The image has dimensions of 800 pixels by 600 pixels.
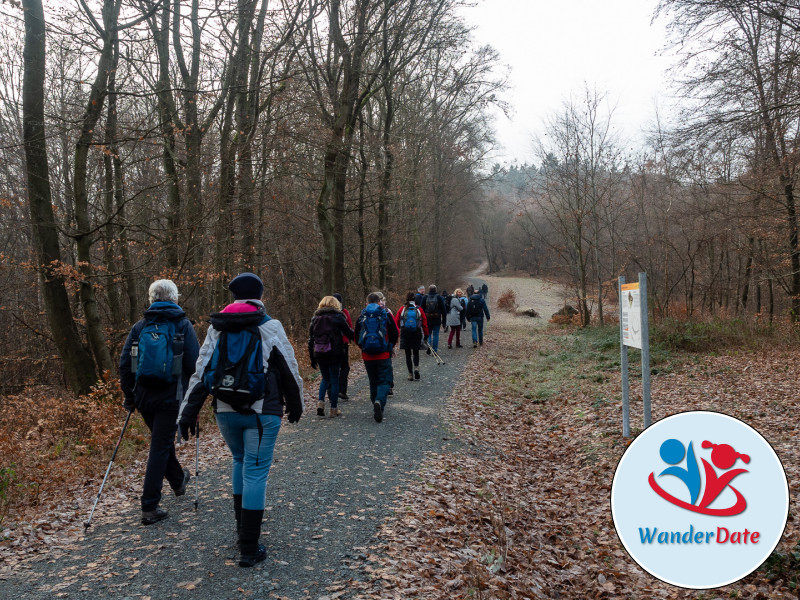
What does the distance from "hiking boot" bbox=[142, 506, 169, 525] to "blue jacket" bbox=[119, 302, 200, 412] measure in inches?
36.6

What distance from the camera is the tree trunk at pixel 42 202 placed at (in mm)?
10203

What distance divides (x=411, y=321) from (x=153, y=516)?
7.84m

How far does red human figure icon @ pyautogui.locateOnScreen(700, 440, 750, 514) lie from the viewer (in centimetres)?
386

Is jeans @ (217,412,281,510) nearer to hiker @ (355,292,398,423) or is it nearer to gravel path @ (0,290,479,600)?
gravel path @ (0,290,479,600)

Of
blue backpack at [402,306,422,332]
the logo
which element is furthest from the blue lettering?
blue backpack at [402,306,422,332]

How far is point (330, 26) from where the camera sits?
17.2m

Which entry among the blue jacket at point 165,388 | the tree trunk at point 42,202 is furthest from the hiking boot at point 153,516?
the tree trunk at point 42,202

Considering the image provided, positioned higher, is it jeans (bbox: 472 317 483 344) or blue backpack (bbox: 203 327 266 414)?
blue backpack (bbox: 203 327 266 414)

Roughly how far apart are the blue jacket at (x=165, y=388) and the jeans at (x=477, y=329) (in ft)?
48.9

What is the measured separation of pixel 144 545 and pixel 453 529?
2.76m

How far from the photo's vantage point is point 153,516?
5.04m

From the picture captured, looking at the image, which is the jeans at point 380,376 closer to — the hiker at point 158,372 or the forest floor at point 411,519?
the forest floor at point 411,519

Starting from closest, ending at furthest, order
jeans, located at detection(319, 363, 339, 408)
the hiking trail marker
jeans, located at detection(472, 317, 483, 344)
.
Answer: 1. the hiking trail marker
2. jeans, located at detection(319, 363, 339, 408)
3. jeans, located at detection(472, 317, 483, 344)

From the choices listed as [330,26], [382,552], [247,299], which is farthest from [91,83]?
[382,552]
